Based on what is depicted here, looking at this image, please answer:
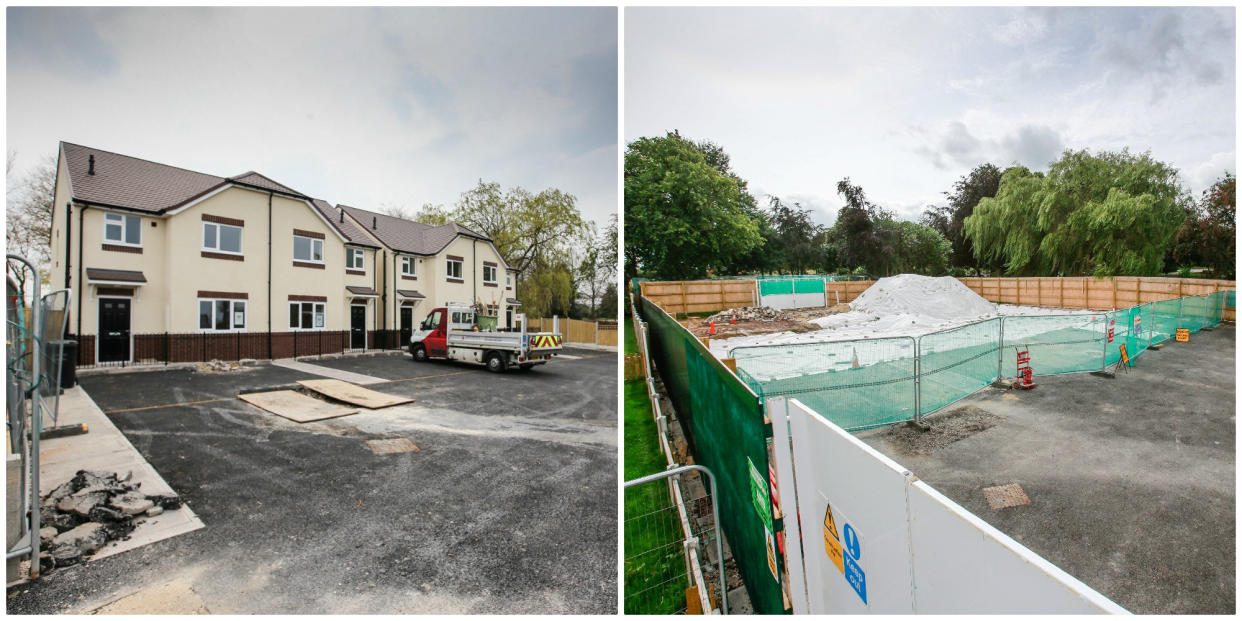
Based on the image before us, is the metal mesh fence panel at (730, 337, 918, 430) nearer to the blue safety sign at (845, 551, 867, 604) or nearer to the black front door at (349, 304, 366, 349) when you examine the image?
the blue safety sign at (845, 551, 867, 604)

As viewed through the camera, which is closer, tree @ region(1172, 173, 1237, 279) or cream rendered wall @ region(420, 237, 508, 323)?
tree @ region(1172, 173, 1237, 279)

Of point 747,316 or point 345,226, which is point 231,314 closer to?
point 345,226

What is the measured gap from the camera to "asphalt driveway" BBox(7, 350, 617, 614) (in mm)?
3111

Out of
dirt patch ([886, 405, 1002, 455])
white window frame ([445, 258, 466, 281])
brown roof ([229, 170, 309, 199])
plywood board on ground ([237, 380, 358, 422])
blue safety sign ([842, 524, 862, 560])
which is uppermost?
brown roof ([229, 170, 309, 199])

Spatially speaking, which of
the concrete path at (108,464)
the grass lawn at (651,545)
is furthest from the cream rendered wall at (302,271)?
the grass lawn at (651,545)

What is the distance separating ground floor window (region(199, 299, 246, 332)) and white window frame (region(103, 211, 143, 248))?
1970 mm

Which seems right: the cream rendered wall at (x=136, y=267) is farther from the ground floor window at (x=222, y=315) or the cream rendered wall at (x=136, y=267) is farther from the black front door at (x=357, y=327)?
the black front door at (x=357, y=327)

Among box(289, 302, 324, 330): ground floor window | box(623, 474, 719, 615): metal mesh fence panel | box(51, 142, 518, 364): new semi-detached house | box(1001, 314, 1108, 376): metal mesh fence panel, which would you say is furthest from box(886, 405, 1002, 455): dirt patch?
box(289, 302, 324, 330): ground floor window

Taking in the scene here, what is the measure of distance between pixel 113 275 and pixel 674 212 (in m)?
17.2

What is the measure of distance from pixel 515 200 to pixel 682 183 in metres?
9.05

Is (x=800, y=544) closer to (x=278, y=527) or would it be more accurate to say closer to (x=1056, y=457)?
(x=278, y=527)

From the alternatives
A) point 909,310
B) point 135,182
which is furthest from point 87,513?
point 909,310

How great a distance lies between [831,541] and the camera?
204 cm

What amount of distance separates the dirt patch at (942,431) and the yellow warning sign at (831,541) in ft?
12.0
